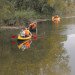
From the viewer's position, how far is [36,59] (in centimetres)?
2250

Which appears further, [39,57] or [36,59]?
[39,57]

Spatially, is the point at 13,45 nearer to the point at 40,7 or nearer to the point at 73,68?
the point at 73,68

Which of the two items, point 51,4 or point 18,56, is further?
point 51,4

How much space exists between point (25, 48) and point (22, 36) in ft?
11.3

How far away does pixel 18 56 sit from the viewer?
2355 cm

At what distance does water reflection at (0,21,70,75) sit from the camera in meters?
18.7

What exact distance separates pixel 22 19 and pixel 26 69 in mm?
28015

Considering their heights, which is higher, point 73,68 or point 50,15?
point 73,68

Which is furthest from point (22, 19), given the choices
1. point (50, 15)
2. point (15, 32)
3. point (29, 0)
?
point (50, 15)

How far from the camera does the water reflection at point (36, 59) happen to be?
18.7m

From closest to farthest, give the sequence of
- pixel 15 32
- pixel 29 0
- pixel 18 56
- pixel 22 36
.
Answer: pixel 18 56 < pixel 22 36 < pixel 15 32 < pixel 29 0

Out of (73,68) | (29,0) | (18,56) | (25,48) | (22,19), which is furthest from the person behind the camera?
(29,0)

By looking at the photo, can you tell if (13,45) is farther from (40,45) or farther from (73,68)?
(73,68)

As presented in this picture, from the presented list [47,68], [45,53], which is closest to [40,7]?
[45,53]
